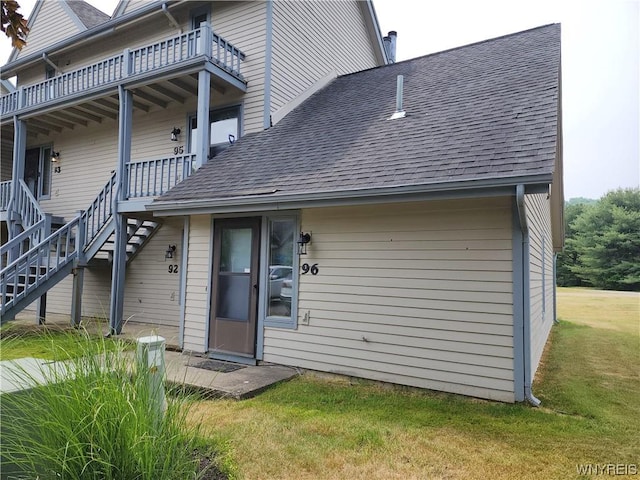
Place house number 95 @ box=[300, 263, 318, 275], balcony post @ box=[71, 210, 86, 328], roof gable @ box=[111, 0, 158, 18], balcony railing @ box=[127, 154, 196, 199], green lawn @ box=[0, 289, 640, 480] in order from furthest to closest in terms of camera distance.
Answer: roof gable @ box=[111, 0, 158, 18] → balcony post @ box=[71, 210, 86, 328] → balcony railing @ box=[127, 154, 196, 199] → house number 95 @ box=[300, 263, 318, 275] → green lawn @ box=[0, 289, 640, 480]

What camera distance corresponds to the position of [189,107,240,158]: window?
27.2 feet

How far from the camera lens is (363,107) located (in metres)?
7.42

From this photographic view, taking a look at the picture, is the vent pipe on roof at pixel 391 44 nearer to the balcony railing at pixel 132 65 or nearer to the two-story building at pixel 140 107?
the two-story building at pixel 140 107

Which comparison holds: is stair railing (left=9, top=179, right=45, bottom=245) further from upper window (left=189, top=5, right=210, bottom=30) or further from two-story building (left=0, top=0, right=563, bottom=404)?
upper window (left=189, top=5, right=210, bottom=30)

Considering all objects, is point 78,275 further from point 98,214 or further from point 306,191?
point 306,191

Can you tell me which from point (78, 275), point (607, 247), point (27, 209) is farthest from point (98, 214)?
point (607, 247)

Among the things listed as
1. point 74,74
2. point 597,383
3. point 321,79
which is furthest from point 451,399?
point 74,74

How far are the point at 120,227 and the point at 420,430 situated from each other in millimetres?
6655

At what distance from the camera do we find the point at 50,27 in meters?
11.8

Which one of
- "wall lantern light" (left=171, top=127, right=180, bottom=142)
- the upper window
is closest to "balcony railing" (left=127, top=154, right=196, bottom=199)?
"wall lantern light" (left=171, top=127, right=180, bottom=142)

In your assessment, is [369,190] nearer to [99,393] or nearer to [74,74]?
[99,393]

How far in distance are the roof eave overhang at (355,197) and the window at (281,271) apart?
44 centimetres

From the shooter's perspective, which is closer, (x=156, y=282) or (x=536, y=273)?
(x=536, y=273)

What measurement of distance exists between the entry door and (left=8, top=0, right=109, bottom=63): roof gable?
29.7ft
